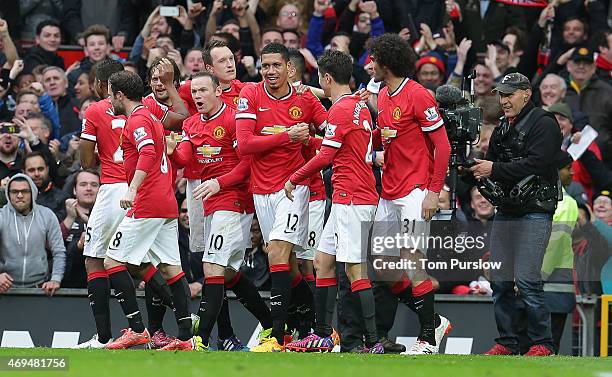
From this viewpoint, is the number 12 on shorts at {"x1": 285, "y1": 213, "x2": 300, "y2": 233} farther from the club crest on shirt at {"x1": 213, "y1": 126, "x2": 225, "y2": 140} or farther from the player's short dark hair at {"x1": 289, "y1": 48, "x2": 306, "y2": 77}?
the player's short dark hair at {"x1": 289, "y1": 48, "x2": 306, "y2": 77}

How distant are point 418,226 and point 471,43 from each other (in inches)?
269

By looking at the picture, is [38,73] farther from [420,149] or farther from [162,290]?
[420,149]

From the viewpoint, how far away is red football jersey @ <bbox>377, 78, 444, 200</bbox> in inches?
468

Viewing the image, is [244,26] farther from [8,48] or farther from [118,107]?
[118,107]

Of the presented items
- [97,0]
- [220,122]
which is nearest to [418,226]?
[220,122]

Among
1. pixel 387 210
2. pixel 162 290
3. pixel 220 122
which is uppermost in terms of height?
pixel 220 122

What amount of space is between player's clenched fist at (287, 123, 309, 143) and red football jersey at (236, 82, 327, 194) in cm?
15

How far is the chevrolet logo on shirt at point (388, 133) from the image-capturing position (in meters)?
12.0

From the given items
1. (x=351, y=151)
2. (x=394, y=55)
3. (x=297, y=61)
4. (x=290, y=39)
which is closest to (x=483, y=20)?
(x=290, y=39)

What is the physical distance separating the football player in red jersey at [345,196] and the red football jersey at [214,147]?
0.97 m

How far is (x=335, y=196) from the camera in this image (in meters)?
11.8

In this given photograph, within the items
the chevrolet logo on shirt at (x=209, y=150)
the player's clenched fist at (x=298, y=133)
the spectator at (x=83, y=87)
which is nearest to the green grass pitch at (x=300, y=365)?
the player's clenched fist at (x=298, y=133)

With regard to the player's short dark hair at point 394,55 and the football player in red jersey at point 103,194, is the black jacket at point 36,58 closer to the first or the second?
the football player in red jersey at point 103,194

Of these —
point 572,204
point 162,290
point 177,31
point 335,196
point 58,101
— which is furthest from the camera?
point 177,31
